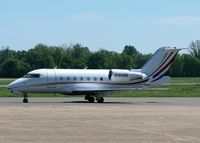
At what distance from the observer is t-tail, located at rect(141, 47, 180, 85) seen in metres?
48.5

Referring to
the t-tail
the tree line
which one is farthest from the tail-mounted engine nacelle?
the tree line

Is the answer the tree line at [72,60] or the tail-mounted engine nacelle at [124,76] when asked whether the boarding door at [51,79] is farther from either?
the tree line at [72,60]

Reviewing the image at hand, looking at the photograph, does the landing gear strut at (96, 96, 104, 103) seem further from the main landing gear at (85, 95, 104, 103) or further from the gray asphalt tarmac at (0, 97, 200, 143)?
the gray asphalt tarmac at (0, 97, 200, 143)

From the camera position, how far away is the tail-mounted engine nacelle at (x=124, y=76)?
47.4 metres

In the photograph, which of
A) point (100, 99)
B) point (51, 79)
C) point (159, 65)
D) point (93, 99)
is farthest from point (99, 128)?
point (159, 65)

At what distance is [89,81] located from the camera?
47.6 m

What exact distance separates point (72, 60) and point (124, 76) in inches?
4197

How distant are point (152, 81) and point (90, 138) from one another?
29685mm

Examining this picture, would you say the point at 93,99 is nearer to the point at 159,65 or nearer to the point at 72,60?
the point at 159,65

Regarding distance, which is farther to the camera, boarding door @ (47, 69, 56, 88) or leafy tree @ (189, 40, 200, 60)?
leafy tree @ (189, 40, 200, 60)

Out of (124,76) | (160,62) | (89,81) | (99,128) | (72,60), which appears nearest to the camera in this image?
(99,128)

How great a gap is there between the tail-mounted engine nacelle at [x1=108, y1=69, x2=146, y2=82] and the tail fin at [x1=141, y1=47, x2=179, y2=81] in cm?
132

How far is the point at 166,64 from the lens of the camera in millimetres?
49156

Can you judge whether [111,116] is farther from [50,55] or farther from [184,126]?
[50,55]
